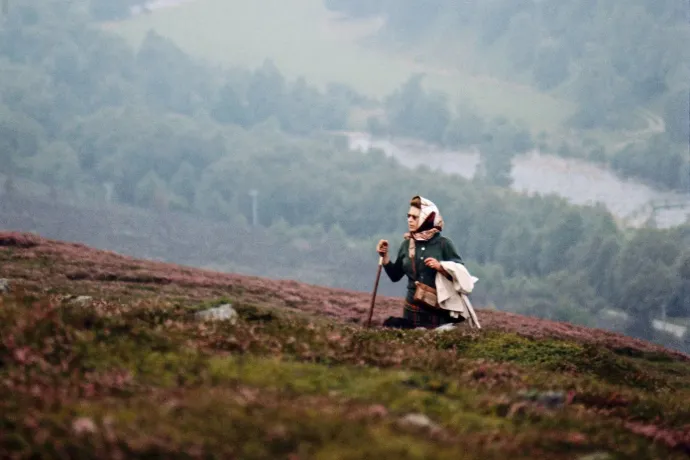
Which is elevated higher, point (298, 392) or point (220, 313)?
point (220, 313)

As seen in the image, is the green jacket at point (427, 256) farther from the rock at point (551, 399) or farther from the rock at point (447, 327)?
the rock at point (551, 399)

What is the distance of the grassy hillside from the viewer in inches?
5044

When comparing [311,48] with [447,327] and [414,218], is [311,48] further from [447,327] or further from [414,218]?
[447,327]

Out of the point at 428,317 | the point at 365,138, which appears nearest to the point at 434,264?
the point at 428,317

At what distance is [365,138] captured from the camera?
431 feet

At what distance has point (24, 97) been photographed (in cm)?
13188

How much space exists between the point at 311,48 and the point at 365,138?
1671 cm

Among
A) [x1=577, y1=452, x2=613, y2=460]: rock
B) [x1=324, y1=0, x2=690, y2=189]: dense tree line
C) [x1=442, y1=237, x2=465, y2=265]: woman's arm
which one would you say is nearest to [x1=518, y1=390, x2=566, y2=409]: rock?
[x1=577, y1=452, x2=613, y2=460]: rock

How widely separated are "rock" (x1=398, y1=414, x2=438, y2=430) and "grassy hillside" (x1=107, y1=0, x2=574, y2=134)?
111 m

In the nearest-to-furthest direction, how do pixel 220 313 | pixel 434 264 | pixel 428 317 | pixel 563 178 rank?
pixel 220 313
pixel 434 264
pixel 428 317
pixel 563 178

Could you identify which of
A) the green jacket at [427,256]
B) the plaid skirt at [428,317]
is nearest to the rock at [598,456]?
the plaid skirt at [428,317]

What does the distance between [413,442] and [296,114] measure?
129654 millimetres

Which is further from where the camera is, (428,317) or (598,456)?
(428,317)

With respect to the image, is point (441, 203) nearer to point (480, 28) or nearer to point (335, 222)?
point (335, 222)
